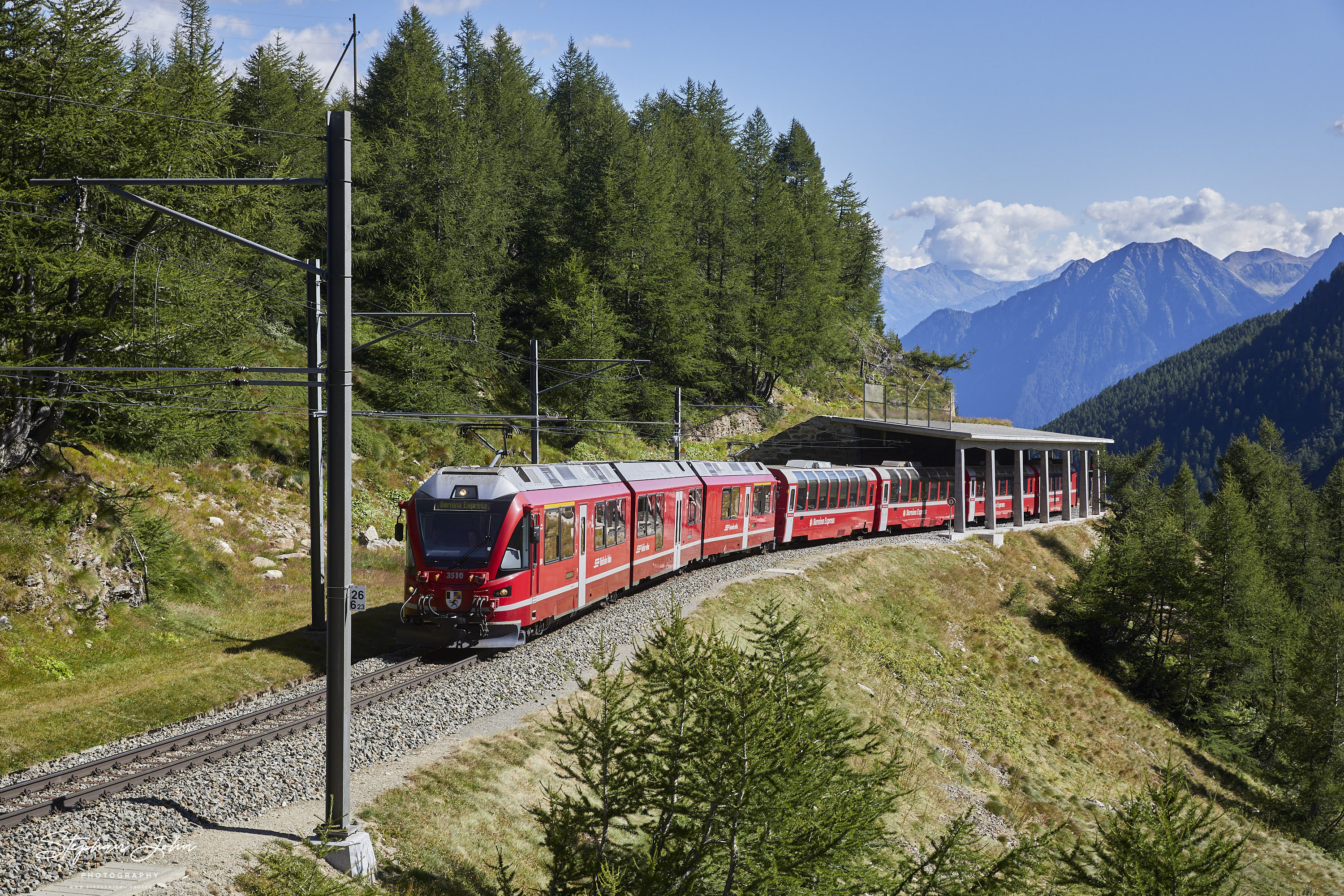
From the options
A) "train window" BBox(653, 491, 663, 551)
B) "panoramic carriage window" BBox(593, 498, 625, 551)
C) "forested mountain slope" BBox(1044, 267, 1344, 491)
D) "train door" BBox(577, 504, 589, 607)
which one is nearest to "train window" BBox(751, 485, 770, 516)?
"train window" BBox(653, 491, 663, 551)

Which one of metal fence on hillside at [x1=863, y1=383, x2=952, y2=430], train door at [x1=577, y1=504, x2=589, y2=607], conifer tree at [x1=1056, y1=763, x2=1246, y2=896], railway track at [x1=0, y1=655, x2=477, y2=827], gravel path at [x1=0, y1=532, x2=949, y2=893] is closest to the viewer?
conifer tree at [x1=1056, y1=763, x2=1246, y2=896]

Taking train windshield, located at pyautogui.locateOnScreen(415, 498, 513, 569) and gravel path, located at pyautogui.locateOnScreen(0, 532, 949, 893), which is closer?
gravel path, located at pyautogui.locateOnScreen(0, 532, 949, 893)

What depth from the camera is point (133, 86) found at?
19156 millimetres

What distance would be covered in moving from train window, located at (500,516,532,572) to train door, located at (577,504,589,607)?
238 cm

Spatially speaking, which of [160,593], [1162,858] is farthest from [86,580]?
[1162,858]

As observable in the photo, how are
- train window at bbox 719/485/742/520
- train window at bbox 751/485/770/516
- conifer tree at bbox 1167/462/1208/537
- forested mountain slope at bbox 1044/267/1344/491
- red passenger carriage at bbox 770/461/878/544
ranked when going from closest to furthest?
train window at bbox 719/485/742/520 → train window at bbox 751/485/770/516 → red passenger carriage at bbox 770/461/878/544 → conifer tree at bbox 1167/462/1208/537 → forested mountain slope at bbox 1044/267/1344/491

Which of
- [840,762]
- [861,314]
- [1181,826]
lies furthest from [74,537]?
[861,314]

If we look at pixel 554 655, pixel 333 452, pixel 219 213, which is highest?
pixel 219 213

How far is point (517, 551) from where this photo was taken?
16.2 metres

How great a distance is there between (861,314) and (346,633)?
74.4 metres

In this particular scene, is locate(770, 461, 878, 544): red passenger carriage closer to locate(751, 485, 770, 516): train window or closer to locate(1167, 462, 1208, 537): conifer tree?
locate(751, 485, 770, 516): train window

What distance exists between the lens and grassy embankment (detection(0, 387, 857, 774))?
12867mm

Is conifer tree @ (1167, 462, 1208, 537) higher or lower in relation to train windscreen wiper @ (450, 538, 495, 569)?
lower

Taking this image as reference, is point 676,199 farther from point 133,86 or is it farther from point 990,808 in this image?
point 990,808
